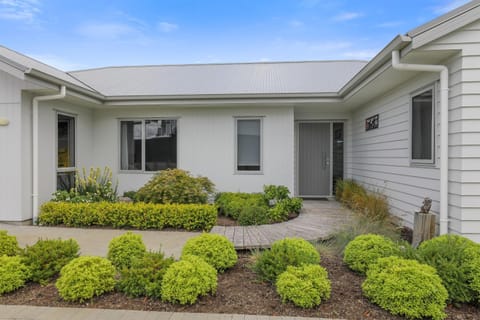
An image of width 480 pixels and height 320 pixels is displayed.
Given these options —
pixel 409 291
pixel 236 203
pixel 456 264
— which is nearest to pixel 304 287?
pixel 409 291

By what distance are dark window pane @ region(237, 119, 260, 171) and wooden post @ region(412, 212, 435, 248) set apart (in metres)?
4.39

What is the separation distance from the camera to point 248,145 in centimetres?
825

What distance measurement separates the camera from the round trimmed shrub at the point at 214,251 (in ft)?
11.4

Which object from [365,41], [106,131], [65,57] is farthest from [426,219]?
[65,57]

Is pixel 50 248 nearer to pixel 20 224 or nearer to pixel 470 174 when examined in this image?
pixel 20 224

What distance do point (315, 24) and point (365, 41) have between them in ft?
11.2

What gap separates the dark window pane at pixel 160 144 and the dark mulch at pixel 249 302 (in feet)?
17.7

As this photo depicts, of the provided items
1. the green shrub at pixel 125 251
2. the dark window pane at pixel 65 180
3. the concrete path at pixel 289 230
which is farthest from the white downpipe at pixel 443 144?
the dark window pane at pixel 65 180

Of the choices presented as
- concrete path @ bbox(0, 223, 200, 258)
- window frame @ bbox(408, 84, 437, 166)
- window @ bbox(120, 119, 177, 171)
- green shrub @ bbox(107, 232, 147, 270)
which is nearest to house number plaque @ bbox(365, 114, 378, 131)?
window frame @ bbox(408, 84, 437, 166)

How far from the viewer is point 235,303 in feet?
9.37

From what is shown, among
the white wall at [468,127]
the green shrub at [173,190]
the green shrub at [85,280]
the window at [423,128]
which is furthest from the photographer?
the green shrub at [173,190]

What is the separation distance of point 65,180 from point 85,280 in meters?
5.38

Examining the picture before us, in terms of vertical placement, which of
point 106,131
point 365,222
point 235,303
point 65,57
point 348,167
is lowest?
point 235,303

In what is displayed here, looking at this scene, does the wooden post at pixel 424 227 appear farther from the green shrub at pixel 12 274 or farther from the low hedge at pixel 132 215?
the green shrub at pixel 12 274
